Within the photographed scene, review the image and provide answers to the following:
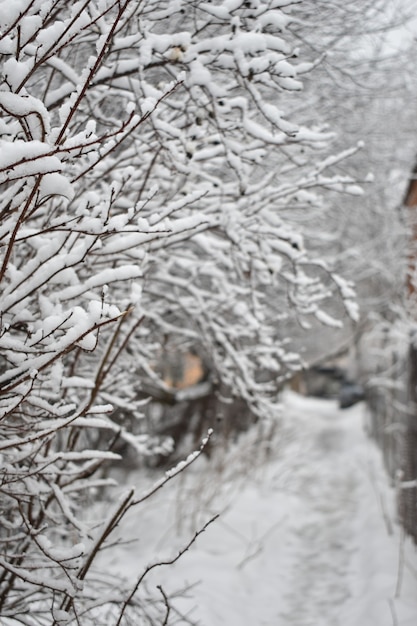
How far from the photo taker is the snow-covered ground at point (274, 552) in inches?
209

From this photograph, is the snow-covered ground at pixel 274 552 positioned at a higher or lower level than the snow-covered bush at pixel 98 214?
lower

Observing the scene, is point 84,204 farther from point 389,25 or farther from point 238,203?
point 389,25

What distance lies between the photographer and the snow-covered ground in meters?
5.30

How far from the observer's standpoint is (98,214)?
2.38 m

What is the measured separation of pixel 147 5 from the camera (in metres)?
2.97

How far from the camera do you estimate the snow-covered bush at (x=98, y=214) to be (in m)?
1.81

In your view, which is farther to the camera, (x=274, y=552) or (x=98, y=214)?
(x=274, y=552)

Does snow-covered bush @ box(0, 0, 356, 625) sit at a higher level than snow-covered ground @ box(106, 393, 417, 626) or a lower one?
higher

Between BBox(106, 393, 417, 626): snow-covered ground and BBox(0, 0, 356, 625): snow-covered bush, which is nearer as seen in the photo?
BBox(0, 0, 356, 625): snow-covered bush

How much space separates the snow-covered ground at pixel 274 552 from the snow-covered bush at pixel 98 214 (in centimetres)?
108

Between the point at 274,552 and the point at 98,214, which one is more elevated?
the point at 98,214

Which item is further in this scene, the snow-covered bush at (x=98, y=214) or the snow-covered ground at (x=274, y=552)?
the snow-covered ground at (x=274, y=552)

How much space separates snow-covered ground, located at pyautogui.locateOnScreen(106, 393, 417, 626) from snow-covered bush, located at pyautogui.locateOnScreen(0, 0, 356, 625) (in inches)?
42.7

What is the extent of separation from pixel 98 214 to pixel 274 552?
6.04 meters
